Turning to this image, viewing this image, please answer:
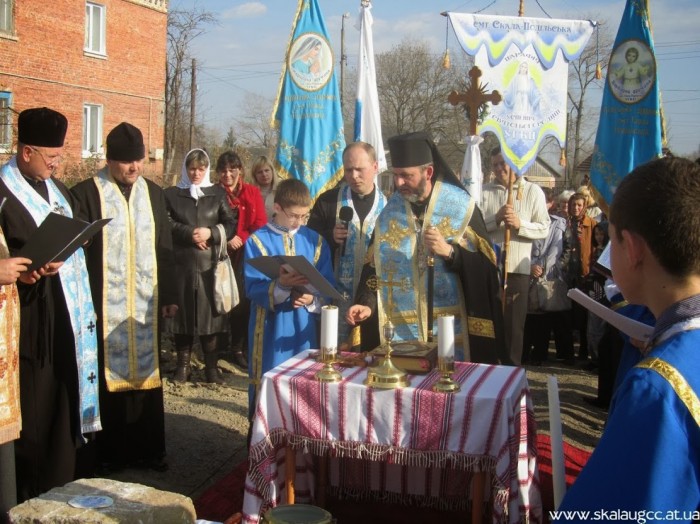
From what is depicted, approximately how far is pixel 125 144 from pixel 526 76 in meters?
3.86

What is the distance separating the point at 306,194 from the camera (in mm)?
4582

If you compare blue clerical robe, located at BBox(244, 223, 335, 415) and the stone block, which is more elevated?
blue clerical robe, located at BBox(244, 223, 335, 415)

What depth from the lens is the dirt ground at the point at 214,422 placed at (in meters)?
4.75

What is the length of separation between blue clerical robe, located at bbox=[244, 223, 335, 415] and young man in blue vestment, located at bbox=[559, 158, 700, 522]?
10.0 feet

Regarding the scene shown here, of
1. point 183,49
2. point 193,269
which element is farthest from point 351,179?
point 183,49

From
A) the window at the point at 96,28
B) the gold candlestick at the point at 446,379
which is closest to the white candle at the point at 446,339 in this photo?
the gold candlestick at the point at 446,379

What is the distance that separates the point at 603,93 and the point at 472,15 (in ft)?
6.36

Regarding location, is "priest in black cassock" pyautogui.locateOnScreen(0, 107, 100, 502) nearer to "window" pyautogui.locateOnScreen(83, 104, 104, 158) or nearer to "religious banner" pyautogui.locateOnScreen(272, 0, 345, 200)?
"religious banner" pyautogui.locateOnScreen(272, 0, 345, 200)

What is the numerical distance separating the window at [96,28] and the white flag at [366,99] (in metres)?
17.9

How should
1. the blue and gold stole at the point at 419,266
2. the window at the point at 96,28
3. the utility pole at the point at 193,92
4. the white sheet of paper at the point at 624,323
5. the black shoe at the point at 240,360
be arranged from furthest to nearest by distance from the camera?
the utility pole at the point at 193,92 < the window at the point at 96,28 < the black shoe at the point at 240,360 < the blue and gold stole at the point at 419,266 < the white sheet of paper at the point at 624,323

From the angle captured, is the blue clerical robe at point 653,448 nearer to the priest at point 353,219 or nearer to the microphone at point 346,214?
the priest at point 353,219

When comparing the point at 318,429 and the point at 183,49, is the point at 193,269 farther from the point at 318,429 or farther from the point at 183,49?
the point at 183,49

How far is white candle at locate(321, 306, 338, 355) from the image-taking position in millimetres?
3504

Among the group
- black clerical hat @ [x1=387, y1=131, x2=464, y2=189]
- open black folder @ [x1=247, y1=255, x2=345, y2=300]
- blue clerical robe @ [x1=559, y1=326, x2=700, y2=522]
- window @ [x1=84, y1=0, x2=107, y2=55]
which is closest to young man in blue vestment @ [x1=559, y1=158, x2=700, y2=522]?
blue clerical robe @ [x1=559, y1=326, x2=700, y2=522]
